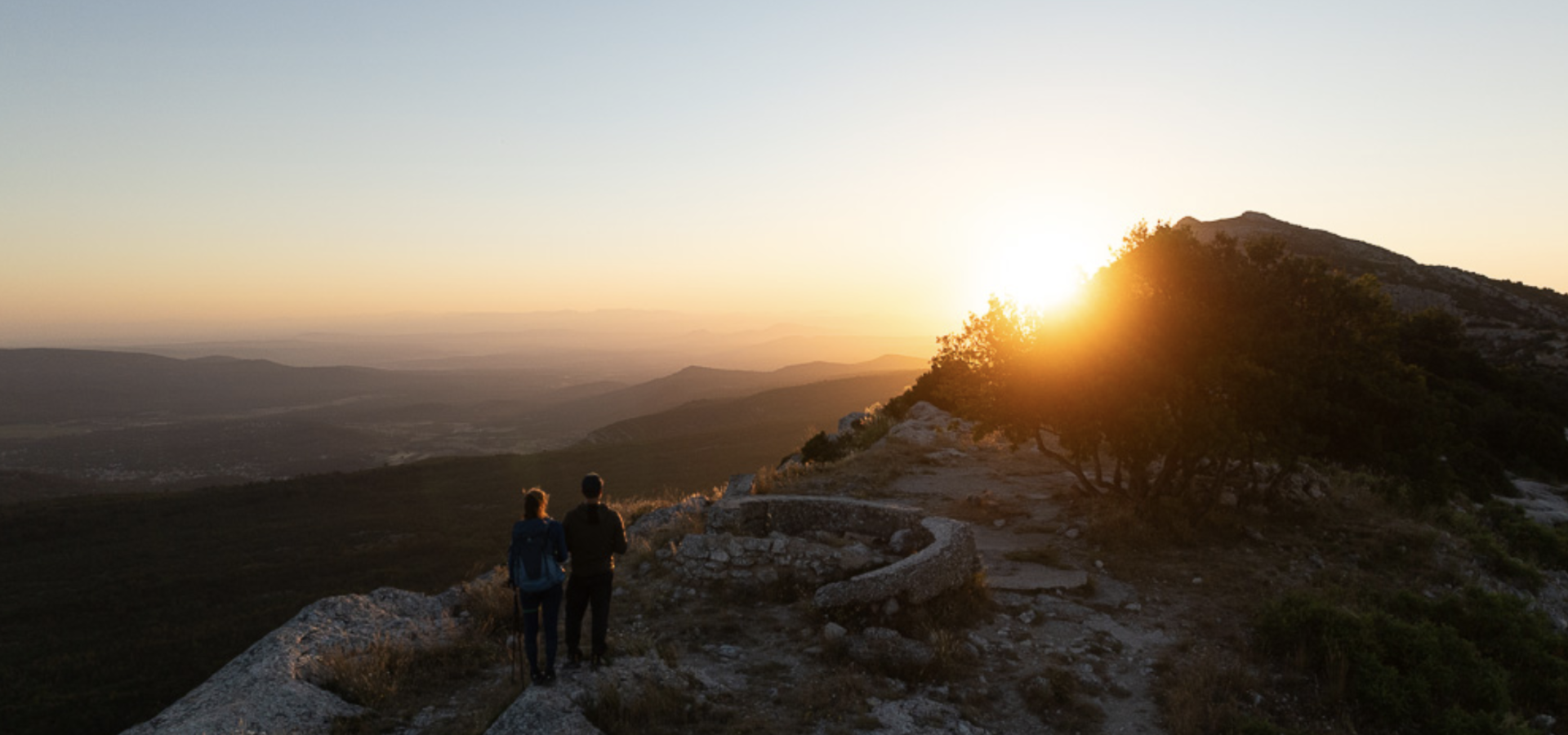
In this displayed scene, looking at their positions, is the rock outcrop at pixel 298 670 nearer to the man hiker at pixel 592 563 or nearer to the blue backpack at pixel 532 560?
the blue backpack at pixel 532 560

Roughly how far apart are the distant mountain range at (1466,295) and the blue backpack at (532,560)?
36.2 meters

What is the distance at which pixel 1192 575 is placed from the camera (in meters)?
10.9

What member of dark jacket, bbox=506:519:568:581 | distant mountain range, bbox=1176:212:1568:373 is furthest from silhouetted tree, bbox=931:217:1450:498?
distant mountain range, bbox=1176:212:1568:373

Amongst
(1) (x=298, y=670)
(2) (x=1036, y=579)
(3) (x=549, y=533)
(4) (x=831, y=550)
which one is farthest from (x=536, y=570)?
(2) (x=1036, y=579)

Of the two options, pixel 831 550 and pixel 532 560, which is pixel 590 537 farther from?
pixel 831 550

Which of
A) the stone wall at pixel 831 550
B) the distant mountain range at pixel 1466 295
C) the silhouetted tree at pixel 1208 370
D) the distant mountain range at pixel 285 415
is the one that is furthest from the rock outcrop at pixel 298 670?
the distant mountain range at pixel 285 415

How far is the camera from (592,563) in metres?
7.36

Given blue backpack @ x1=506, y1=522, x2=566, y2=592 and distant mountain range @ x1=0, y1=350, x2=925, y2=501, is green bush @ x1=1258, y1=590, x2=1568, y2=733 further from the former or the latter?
distant mountain range @ x1=0, y1=350, x2=925, y2=501

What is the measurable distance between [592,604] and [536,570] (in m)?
0.76

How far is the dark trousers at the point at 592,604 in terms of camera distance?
24.2 ft

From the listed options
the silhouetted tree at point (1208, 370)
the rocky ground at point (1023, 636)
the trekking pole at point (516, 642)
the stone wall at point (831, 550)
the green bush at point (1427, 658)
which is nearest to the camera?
the rocky ground at point (1023, 636)

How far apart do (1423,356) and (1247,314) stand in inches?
987

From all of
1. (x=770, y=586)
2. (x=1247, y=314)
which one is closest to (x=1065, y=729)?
(x=770, y=586)

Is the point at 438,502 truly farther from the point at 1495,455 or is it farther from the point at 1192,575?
the point at 1495,455
